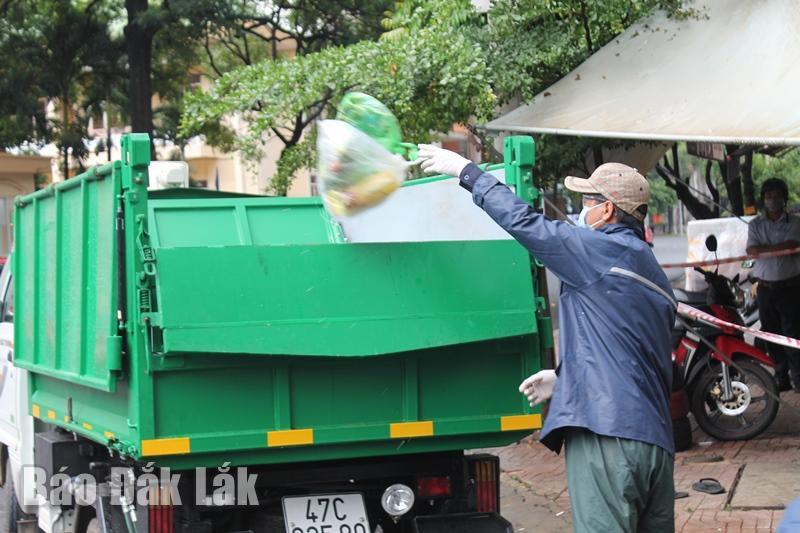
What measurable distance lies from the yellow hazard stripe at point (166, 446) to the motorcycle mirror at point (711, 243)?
726 cm

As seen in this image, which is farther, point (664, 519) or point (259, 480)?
point (259, 480)

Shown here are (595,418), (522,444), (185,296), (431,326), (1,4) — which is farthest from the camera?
(1,4)

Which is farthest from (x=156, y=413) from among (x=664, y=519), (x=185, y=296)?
(x=664, y=519)

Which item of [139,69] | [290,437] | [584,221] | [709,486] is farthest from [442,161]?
[139,69]

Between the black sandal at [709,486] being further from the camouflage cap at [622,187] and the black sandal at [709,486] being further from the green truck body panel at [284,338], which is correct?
the camouflage cap at [622,187]

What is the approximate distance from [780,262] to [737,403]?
187cm

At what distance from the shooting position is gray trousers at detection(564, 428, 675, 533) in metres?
3.79

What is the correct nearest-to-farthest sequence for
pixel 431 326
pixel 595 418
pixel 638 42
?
pixel 595 418, pixel 431 326, pixel 638 42

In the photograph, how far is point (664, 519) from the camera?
3988 mm

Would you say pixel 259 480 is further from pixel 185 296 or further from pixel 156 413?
pixel 185 296

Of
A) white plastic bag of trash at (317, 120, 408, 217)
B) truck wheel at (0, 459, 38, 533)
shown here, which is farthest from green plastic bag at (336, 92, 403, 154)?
truck wheel at (0, 459, 38, 533)

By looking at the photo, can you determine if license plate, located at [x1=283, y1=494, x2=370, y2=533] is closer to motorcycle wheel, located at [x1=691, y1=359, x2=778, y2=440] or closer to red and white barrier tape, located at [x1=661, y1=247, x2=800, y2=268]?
motorcycle wheel, located at [x1=691, y1=359, x2=778, y2=440]

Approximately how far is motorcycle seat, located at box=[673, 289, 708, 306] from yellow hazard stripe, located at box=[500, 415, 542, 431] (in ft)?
13.7

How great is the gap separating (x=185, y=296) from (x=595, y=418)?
5.23 feet
